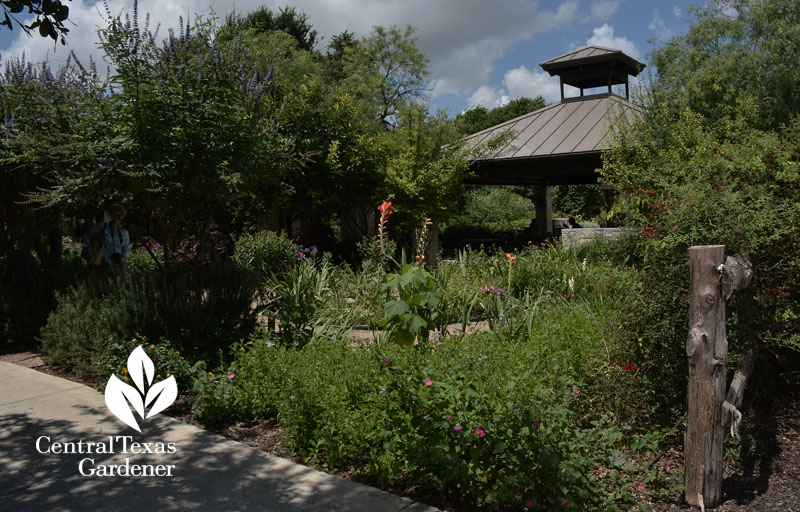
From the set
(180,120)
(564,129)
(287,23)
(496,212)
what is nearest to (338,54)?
(287,23)

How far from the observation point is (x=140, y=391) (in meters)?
4.69

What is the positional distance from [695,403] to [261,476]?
7.96 ft

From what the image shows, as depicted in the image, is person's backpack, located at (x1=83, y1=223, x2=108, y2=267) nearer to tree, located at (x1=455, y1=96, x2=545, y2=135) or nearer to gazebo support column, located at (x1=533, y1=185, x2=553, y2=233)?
gazebo support column, located at (x1=533, y1=185, x2=553, y2=233)

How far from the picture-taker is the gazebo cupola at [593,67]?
1485cm

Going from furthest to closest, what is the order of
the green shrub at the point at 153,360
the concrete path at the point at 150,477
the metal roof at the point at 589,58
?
the metal roof at the point at 589,58 < the green shrub at the point at 153,360 < the concrete path at the point at 150,477

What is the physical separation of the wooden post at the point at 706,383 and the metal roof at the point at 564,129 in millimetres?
9187

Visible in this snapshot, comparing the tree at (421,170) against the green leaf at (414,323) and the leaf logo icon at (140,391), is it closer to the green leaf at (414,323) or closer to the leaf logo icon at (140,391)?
the green leaf at (414,323)

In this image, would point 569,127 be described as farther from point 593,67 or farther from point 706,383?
point 706,383

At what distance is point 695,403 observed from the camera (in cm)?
318

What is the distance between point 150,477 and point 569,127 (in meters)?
12.6

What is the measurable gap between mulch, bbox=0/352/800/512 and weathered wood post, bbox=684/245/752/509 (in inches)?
6.5

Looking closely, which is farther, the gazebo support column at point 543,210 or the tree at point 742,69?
the gazebo support column at point 543,210

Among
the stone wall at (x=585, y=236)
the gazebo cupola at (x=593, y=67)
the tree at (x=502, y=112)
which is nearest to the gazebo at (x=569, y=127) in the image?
the gazebo cupola at (x=593, y=67)

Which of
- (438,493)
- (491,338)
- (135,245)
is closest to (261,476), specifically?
(438,493)
